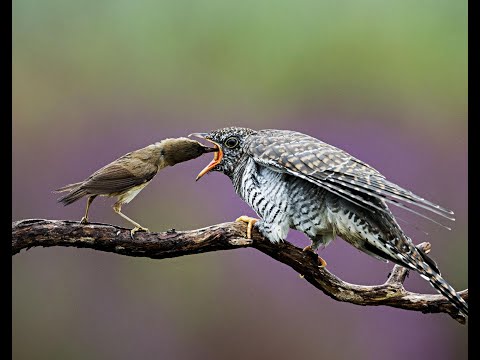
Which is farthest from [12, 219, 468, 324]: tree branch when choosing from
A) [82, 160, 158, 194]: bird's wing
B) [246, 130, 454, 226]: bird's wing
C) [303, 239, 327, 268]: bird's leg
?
[246, 130, 454, 226]: bird's wing

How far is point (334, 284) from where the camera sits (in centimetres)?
189

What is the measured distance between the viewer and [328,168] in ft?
5.51

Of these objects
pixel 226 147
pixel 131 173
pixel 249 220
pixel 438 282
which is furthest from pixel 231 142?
pixel 438 282

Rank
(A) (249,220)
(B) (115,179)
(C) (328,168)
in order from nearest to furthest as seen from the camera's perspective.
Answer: (B) (115,179)
(C) (328,168)
(A) (249,220)

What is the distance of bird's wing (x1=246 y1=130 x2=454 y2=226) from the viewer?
5.19ft

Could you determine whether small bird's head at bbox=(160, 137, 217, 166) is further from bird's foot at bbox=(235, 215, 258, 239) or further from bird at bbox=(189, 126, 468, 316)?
bird's foot at bbox=(235, 215, 258, 239)

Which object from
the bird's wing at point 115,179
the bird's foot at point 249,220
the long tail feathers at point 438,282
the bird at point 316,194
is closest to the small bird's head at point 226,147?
the bird at point 316,194

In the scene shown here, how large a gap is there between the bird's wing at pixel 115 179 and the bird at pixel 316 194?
22 centimetres

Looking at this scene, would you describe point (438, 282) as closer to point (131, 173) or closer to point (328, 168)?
point (328, 168)

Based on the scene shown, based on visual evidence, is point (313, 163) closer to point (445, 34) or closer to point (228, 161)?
point (228, 161)

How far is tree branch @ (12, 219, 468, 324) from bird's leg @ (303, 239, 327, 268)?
0.04 feet

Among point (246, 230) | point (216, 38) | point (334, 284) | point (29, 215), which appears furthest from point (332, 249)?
point (29, 215)

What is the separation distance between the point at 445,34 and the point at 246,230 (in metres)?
1.16

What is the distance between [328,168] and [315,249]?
295mm
